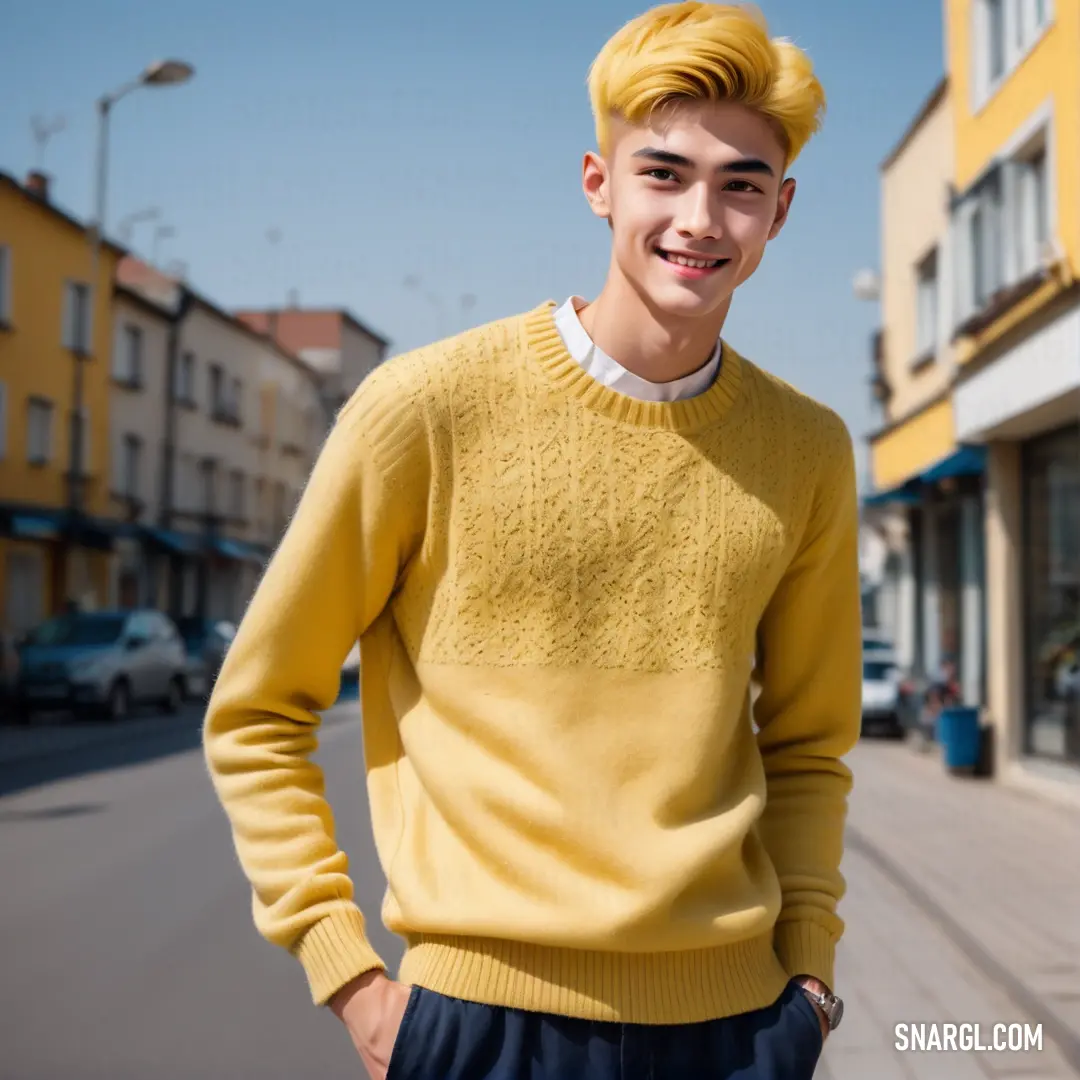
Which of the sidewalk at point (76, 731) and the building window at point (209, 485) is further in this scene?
the building window at point (209, 485)

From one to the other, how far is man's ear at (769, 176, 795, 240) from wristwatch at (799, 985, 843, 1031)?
1.06m

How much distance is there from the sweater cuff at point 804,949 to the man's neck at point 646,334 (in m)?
0.82

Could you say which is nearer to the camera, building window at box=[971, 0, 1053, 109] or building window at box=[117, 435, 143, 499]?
building window at box=[971, 0, 1053, 109]

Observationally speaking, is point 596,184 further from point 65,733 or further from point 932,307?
point 65,733

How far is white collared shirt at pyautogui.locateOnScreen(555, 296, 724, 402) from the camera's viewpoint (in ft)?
6.91

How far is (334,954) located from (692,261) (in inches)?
40.8

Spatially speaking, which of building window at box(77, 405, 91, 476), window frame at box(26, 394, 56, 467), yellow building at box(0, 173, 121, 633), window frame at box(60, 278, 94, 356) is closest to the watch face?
yellow building at box(0, 173, 121, 633)

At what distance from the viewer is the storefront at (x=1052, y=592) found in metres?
14.1

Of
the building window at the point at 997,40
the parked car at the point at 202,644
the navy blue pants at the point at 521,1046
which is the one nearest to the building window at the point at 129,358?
the parked car at the point at 202,644

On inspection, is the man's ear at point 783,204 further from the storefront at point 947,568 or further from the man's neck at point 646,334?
the storefront at point 947,568

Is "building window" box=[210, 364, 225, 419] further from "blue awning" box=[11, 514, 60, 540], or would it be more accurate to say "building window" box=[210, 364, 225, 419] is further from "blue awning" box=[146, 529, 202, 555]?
"blue awning" box=[11, 514, 60, 540]

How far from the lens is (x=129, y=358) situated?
37.3 metres

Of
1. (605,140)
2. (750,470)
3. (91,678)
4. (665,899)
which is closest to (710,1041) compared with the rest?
(665,899)

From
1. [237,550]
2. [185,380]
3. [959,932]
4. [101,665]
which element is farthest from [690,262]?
[237,550]
